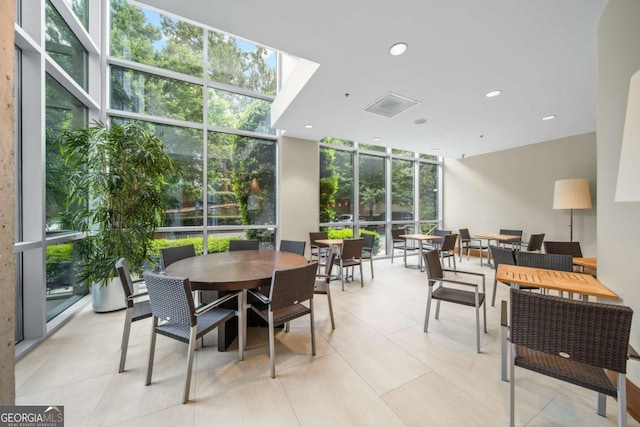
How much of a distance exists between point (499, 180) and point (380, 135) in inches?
154

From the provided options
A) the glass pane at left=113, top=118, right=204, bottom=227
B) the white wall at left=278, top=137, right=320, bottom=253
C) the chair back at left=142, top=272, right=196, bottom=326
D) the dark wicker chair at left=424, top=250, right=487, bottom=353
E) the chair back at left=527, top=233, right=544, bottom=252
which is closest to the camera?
the chair back at left=142, top=272, right=196, bottom=326

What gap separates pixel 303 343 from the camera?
2.34 metres

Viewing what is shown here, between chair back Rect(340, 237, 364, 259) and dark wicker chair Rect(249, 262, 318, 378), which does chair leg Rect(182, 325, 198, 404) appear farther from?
chair back Rect(340, 237, 364, 259)

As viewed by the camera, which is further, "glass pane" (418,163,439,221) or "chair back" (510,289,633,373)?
"glass pane" (418,163,439,221)

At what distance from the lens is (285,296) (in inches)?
74.5

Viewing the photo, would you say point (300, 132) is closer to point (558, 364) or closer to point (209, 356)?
point (209, 356)

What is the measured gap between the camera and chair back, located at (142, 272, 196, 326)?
1.57 meters

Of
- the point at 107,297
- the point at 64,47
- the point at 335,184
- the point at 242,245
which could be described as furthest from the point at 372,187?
the point at 64,47

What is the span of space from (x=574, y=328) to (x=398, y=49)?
2.63 meters

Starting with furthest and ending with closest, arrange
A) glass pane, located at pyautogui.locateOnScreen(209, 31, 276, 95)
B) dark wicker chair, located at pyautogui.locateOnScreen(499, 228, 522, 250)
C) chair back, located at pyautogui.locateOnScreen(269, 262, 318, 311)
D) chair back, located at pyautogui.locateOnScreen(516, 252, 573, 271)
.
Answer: dark wicker chair, located at pyautogui.locateOnScreen(499, 228, 522, 250), glass pane, located at pyautogui.locateOnScreen(209, 31, 276, 95), chair back, located at pyautogui.locateOnScreen(516, 252, 573, 271), chair back, located at pyautogui.locateOnScreen(269, 262, 318, 311)

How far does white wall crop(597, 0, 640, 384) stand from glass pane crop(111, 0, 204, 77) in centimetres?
516

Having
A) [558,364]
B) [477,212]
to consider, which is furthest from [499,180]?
[558,364]

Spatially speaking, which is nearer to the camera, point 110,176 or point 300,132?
point 110,176

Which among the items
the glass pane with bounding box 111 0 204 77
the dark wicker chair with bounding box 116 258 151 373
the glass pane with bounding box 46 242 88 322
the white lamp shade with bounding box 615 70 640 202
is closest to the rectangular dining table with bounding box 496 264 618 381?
the white lamp shade with bounding box 615 70 640 202
